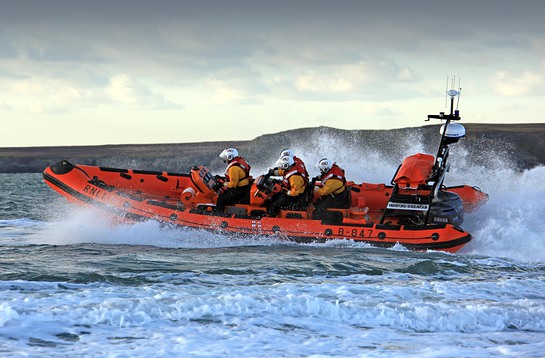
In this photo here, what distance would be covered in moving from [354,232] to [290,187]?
120 cm

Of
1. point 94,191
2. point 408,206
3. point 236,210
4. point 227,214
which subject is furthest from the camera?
point 94,191

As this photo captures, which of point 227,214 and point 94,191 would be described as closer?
point 227,214

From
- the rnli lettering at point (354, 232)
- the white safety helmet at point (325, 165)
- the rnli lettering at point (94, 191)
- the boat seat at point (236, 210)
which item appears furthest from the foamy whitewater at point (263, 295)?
the white safety helmet at point (325, 165)

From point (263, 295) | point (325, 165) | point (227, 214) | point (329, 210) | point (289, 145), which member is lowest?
point (263, 295)

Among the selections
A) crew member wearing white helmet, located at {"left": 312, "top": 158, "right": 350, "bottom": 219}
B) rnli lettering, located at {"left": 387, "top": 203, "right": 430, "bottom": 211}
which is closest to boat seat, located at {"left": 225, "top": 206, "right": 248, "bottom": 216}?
crew member wearing white helmet, located at {"left": 312, "top": 158, "right": 350, "bottom": 219}

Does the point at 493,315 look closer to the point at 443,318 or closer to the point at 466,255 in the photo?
the point at 443,318

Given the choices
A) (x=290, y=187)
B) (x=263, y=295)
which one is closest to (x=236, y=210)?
(x=290, y=187)

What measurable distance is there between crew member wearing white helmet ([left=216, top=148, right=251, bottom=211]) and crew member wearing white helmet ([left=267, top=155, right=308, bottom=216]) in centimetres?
50

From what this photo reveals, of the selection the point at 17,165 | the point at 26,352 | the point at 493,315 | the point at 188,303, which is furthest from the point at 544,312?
the point at 17,165

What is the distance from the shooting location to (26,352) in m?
6.18

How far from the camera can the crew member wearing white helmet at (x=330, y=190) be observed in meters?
12.1

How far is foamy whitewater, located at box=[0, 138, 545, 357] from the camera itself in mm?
6559

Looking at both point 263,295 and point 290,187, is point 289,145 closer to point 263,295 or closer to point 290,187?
point 290,187

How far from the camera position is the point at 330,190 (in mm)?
12141
